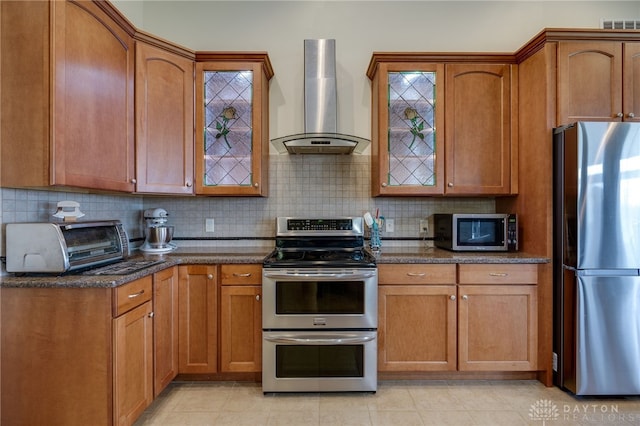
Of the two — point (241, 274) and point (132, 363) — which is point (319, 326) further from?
point (132, 363)

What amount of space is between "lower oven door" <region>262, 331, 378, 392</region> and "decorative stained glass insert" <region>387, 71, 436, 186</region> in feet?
3.94

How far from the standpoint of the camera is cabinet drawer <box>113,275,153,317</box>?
1608 millimetres

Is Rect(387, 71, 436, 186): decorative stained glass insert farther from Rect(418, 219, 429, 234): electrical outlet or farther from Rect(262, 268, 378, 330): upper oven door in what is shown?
Rect(262, 268, 378, 330): upper oven door

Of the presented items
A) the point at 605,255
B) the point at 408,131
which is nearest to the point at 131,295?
the point at 408,131

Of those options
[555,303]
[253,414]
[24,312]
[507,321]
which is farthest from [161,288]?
[555,303]

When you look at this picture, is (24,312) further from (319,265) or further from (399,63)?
(399,63)

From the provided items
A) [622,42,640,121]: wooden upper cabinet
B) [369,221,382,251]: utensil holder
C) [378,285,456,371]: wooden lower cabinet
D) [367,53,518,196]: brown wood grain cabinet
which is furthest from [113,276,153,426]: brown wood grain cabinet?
[622,42,640,121]: wooden upper cabinet

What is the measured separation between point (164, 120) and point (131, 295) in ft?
4.11

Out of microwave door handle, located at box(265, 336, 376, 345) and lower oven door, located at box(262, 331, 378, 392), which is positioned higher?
microwave door handle, located at box(265, 336, 376, 345)

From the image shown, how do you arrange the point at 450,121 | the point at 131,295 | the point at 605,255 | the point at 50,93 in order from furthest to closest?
the point at 450,121 → the point at 605,255 → the point at 131,295 → the point at 50,93

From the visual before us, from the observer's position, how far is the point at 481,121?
2566 millimetres

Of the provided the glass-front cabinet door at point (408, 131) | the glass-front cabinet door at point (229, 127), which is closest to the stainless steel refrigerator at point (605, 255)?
the glass-front cabinet door at point (408, 131)

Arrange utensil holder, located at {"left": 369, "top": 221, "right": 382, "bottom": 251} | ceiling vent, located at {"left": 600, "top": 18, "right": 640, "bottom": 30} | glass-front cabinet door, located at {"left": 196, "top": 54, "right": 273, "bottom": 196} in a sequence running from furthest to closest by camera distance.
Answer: ceiling vent, located at {"left": 600, "top": 18, "right": 640, "bottom": 30}, utensil holder, located at {"left": 369, "top": 221, "right": 382, "bottom": 251}, glass-front cabinet door, located at {"left": 196, "top": 54, "right": 273, "bottom": 196}

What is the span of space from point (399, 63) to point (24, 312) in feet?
8.95
